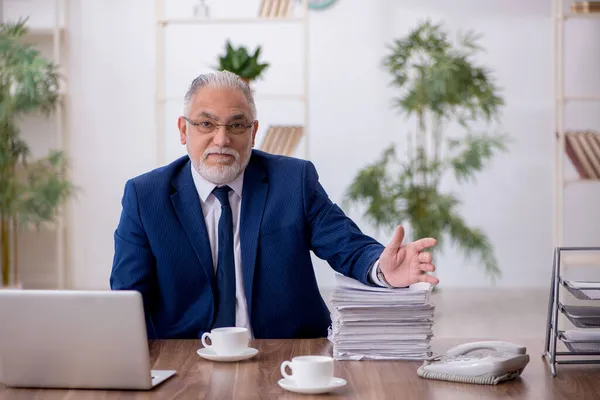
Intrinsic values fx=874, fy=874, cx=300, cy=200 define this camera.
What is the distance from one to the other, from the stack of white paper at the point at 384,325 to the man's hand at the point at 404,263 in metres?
0.10

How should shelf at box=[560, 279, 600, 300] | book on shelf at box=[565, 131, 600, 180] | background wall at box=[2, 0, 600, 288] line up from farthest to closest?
1. background wall at box=[2, 0, 600, 288]
2. book on shelf at box=[565, 131, 600, 180]
3. shelf at box=[560, 279, 600, 300]

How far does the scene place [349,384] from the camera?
1.60m

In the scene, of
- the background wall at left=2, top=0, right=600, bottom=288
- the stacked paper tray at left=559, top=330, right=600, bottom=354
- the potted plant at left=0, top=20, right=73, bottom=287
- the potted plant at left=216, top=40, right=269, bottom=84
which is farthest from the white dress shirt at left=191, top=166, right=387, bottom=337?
the background wall at left=2, top=0, right=600, bottom=288

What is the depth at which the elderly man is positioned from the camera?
2.28 metres

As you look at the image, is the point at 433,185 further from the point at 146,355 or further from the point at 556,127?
the point at 146,355

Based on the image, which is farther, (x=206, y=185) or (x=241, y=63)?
(x=241, y=63)

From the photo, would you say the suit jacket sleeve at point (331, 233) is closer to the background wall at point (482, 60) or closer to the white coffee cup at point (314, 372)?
the white coffee cup at point (314, 372)

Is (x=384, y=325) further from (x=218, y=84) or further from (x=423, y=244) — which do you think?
(x=218, y=84)

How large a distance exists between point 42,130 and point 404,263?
A: 206 inches

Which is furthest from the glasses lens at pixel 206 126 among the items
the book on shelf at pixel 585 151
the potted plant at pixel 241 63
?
the book on shelf at pixel 585 151

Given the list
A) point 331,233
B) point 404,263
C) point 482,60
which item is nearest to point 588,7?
point 482,60

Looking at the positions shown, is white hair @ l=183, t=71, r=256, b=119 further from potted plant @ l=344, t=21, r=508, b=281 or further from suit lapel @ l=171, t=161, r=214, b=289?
potted plant @ l=344, t=21, r=508, b=281

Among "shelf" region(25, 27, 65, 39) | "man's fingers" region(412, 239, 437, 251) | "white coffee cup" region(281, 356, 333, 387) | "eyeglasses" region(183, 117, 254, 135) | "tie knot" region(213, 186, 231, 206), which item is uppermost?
"shelf" region(25, 27, 65, 39)

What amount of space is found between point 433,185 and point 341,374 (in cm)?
423
